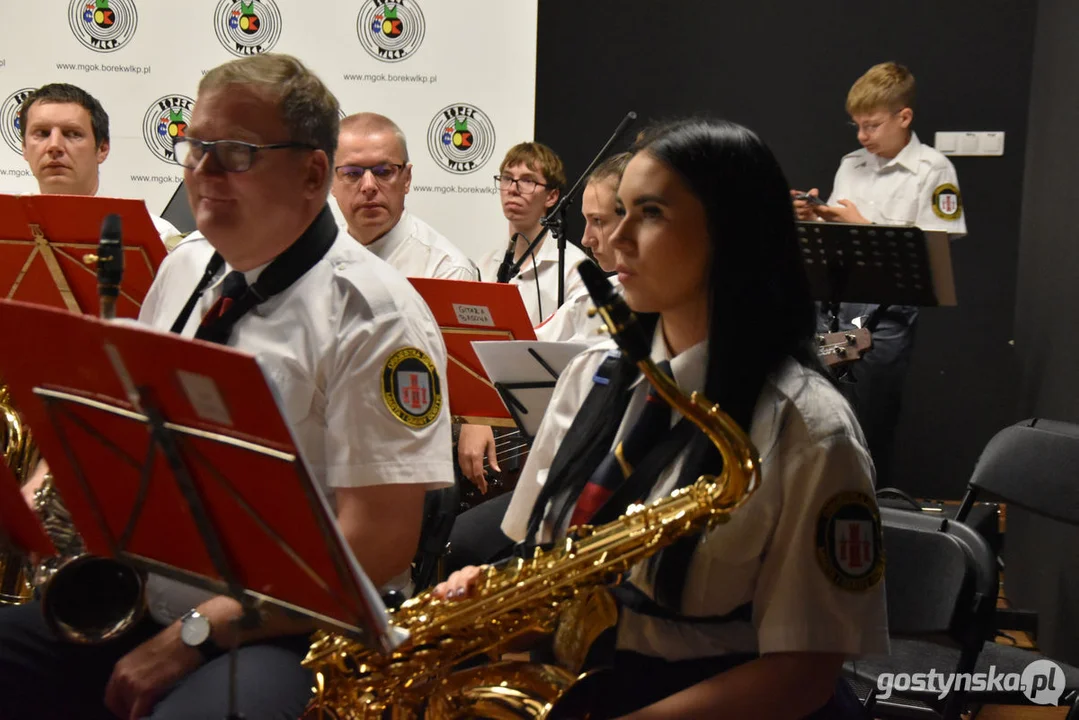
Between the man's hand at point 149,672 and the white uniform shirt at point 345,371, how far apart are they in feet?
0.47

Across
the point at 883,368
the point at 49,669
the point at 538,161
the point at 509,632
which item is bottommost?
the point at 883,368

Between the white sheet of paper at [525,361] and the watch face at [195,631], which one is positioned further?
the white sheet of paper at [525,361]

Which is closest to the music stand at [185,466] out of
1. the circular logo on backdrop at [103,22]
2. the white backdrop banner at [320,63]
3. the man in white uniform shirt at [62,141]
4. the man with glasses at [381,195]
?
the man with glasses at [381,195]

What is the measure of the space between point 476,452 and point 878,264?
1.76 m

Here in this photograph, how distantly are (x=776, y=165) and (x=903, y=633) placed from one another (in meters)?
1.15

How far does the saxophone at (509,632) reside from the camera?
1.73 metres

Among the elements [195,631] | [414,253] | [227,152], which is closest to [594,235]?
[414,253]

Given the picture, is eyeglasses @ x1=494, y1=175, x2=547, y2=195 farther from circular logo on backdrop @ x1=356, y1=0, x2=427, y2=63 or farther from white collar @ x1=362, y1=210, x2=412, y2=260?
circular logo on backdrop @ x1=356, y1=0, x2=427, y2=63

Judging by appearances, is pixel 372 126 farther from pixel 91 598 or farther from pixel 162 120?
pixel 91 598

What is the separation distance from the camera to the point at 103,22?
232 inches

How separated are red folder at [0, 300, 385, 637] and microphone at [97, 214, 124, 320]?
17 cm

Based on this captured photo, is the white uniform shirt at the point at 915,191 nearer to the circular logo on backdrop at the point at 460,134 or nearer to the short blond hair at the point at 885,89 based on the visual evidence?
the short blond hair at the point at 885,89

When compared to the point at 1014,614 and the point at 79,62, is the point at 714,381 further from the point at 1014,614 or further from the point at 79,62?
the point at 79,62

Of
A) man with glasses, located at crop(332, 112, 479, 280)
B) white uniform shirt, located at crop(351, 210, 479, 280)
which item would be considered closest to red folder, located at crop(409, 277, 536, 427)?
man with glasses, located at crop(332, 112, 479, 280)
